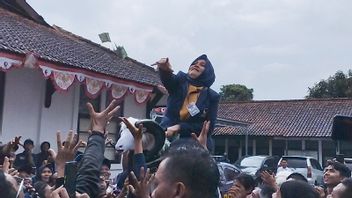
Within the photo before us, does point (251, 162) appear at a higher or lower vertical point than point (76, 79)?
lower

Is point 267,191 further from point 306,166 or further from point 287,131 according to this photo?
point 287,131

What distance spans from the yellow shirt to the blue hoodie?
0.03m

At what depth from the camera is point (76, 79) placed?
12.9m

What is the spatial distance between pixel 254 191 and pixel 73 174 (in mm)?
3971

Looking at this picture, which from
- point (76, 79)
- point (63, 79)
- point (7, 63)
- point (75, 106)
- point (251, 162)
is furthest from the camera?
point (251, 162)

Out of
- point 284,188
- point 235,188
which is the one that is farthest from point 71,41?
point 284,188

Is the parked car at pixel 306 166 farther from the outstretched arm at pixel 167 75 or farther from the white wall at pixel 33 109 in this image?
the outstretched arm at pixel 167 75

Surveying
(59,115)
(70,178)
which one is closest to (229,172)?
(59,115)

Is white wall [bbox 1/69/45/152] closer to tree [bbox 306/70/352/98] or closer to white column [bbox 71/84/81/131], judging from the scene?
white column [bbox 71/84/81/131]

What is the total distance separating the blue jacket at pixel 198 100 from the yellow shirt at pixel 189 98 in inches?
1.0

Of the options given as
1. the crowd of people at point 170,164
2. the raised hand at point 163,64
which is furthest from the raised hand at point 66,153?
the raised hand at point 163,64

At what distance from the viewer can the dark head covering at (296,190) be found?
451 cm

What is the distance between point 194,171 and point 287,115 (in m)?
34.5

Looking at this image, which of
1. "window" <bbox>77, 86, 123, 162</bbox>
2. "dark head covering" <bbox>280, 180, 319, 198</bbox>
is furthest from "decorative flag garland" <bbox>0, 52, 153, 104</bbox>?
"dark head covering" <bbox>280, 180, 319, 198</bbox>
